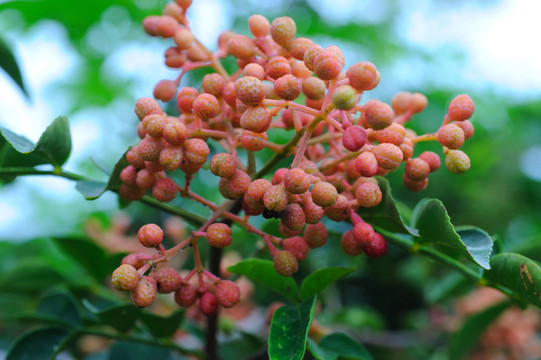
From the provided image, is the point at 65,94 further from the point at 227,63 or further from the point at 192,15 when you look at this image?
the point at 227,63

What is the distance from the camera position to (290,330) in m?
0.88

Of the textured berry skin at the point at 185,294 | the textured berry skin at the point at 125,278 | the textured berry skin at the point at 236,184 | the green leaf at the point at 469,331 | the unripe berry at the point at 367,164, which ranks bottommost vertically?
the green leaf at the point at 469,331

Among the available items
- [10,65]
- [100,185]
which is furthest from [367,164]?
[10,65]

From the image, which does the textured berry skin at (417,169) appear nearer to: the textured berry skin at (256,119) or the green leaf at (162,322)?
the textured berry skin at (256,119)

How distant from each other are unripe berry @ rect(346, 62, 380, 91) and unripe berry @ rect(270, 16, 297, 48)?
19 centimetres

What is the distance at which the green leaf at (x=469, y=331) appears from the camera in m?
1.35

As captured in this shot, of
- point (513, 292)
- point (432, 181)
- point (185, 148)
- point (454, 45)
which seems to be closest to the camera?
point (185, 148)

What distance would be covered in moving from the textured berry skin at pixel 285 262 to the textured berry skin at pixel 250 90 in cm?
26

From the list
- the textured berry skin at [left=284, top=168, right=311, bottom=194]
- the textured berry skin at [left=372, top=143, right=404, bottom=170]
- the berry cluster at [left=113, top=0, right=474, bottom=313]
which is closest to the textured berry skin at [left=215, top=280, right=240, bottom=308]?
the berry cluster at [left=113, top=0, right=474, bottom=313]

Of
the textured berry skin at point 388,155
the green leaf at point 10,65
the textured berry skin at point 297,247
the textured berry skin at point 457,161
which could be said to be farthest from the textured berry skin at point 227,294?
the green leaf at point 10,65

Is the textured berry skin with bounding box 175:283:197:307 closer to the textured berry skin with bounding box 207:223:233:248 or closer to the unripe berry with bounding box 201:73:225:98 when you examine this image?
the textured berry skin with bounding box 207:223:233:248

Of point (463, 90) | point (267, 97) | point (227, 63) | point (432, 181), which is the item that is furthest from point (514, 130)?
point (267, 97)

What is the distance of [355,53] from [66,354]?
231 cm

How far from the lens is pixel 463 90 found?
2.89 metres
